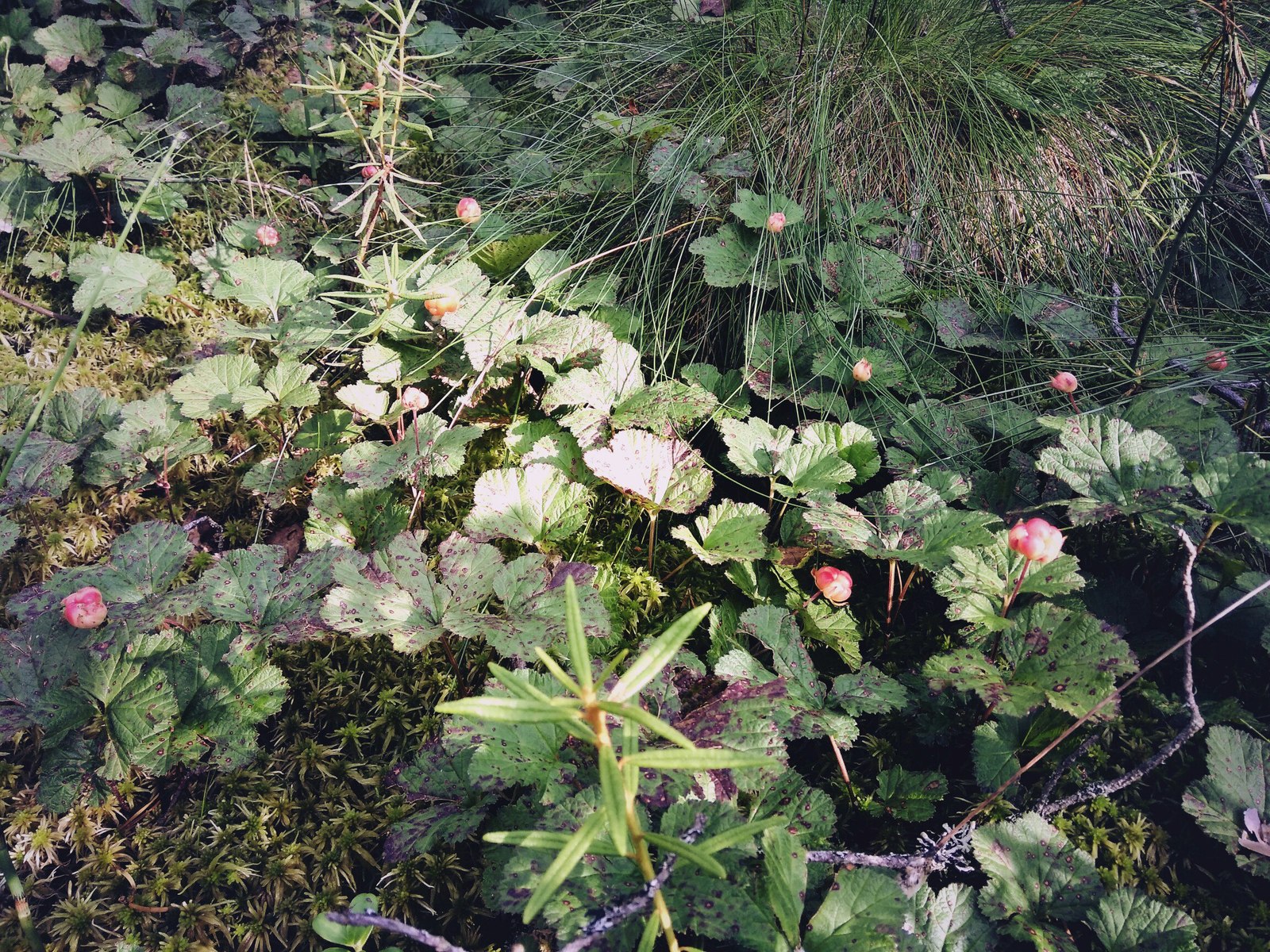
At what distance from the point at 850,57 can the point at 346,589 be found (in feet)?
7.06

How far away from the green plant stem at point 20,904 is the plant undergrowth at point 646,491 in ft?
0.19

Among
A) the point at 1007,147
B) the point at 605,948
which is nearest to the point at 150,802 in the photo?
the point at 605,948

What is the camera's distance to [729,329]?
2051 mm

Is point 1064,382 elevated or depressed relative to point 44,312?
elevated

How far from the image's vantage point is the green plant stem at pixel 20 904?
99cm

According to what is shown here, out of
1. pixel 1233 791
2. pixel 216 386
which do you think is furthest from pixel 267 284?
pixel 1233 791

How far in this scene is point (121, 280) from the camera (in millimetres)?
1891

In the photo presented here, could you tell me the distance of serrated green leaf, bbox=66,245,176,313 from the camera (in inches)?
73.0

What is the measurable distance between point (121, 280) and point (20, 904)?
1470 millimetres

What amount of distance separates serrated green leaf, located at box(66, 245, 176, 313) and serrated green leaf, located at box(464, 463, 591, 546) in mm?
1108

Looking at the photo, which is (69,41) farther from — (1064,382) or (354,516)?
(1064,382)

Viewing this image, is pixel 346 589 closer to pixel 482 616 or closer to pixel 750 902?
pixel 482 616

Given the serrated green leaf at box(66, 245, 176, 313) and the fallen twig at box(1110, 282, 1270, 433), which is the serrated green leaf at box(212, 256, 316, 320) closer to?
the serrated green leaf at box(66, 245, 176, 313)

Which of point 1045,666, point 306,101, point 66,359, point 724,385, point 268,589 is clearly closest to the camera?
point 66,359
